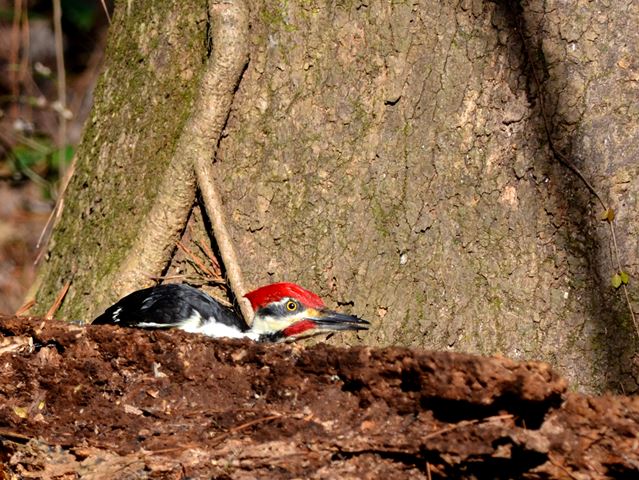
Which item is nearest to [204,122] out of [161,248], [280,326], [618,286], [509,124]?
[161,248]

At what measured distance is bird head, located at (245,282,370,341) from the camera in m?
3.25

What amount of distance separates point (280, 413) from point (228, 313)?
1.17m

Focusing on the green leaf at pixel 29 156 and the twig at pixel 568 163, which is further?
the green leaf at pixel 29 156

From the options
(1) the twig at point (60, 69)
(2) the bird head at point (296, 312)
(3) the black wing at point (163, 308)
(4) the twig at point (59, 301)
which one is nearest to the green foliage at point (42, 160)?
(1) the twig at point (60, 69)

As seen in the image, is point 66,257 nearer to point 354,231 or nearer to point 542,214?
point 354,231

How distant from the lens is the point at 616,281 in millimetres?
2969

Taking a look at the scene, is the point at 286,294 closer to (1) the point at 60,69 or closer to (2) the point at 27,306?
(2) the point at 27,306

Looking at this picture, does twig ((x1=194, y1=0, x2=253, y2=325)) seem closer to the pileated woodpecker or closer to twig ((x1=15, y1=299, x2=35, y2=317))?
the pileated woodpecker

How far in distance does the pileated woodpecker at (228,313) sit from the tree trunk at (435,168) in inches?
4.6

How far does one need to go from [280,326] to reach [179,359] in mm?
974

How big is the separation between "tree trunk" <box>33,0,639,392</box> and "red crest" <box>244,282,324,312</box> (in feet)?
0.35

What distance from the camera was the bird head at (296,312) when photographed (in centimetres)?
325

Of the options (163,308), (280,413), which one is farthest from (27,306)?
(280,413)

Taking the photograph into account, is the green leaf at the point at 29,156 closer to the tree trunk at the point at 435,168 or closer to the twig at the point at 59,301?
the twig at the point at 59,301
